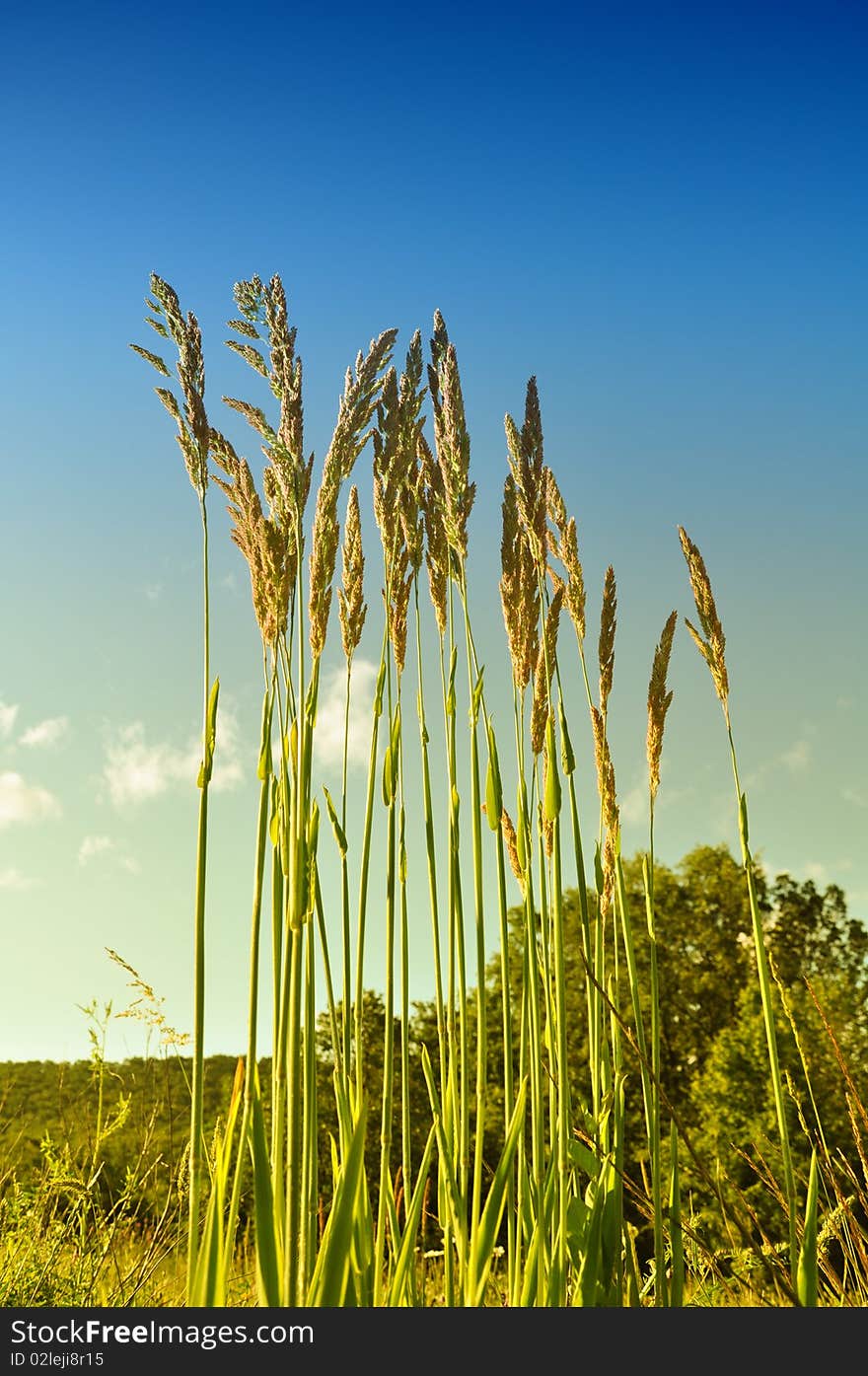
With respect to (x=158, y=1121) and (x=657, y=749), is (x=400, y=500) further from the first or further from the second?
(x=158, y=1121)

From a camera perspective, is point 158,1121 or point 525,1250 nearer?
point 525,1250

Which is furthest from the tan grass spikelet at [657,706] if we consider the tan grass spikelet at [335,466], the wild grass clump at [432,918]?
the tan grass spikelet at [335,466]

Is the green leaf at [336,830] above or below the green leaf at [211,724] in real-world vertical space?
below

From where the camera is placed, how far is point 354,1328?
4.26ft

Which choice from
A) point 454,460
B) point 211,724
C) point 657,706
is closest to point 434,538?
point 454,460

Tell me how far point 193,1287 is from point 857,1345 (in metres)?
1.01

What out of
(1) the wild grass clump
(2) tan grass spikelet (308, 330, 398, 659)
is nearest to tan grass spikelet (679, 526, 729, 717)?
(1) the wild grass clump

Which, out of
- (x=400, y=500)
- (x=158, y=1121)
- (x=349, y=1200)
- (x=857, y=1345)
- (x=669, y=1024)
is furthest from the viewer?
(x=669, y=1024)

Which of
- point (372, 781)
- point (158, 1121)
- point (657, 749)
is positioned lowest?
point (158, 1121)

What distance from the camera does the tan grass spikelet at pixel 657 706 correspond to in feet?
7.11

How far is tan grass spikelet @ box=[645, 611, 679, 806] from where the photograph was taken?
85.3 inches

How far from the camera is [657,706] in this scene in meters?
2.18

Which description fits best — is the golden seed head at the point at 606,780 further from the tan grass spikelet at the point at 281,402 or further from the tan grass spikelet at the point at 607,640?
the tan grass spikelet at the point at 281,402

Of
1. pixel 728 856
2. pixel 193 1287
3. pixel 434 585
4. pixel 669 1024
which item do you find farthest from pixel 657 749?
pixel 728 856
